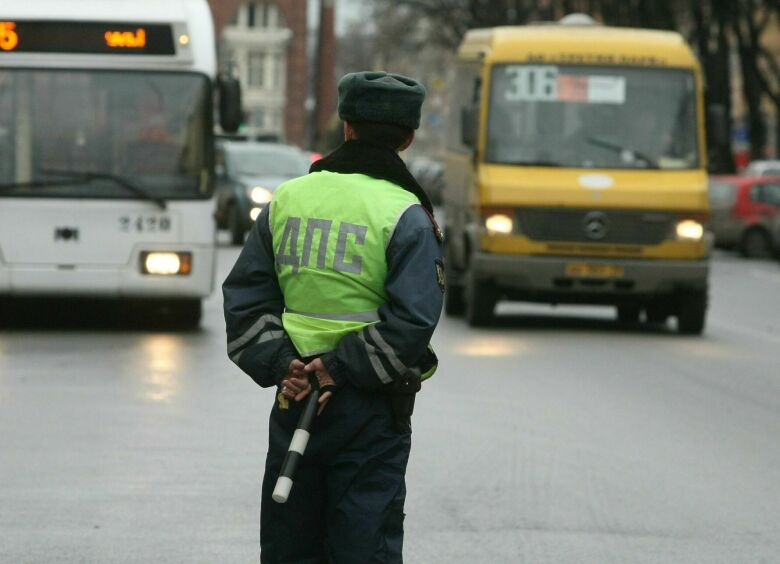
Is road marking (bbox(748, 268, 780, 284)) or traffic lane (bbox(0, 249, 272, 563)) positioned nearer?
traffic lane (bbox(0, 249, 272, 563))

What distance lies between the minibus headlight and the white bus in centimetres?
250

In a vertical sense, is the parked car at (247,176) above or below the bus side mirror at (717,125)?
below

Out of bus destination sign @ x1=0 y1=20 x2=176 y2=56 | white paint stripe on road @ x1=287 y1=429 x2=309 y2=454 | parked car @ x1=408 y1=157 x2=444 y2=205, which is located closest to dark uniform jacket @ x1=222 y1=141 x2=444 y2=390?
white paint stripe on road @ x1=287 y1=429 x2=309 y2=454

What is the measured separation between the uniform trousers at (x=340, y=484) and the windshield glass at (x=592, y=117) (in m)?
12.6

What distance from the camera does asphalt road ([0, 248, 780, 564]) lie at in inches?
283

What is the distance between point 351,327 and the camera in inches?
181

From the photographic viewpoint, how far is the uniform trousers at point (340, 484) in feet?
15.0

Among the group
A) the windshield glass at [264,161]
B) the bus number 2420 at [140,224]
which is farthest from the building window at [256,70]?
the bus number 2420 at [140,224]

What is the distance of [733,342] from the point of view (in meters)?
17.0

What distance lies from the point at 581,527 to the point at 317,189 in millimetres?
3180

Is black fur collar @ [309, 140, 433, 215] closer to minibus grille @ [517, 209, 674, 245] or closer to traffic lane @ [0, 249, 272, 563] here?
traffic lane @ [0, 249, 272, 563]

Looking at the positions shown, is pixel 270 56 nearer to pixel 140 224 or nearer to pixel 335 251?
pixel 140 224

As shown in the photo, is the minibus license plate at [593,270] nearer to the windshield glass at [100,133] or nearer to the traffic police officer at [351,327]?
the windshield glass at [100,133]

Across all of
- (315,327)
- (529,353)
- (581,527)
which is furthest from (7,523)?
(529,353)
